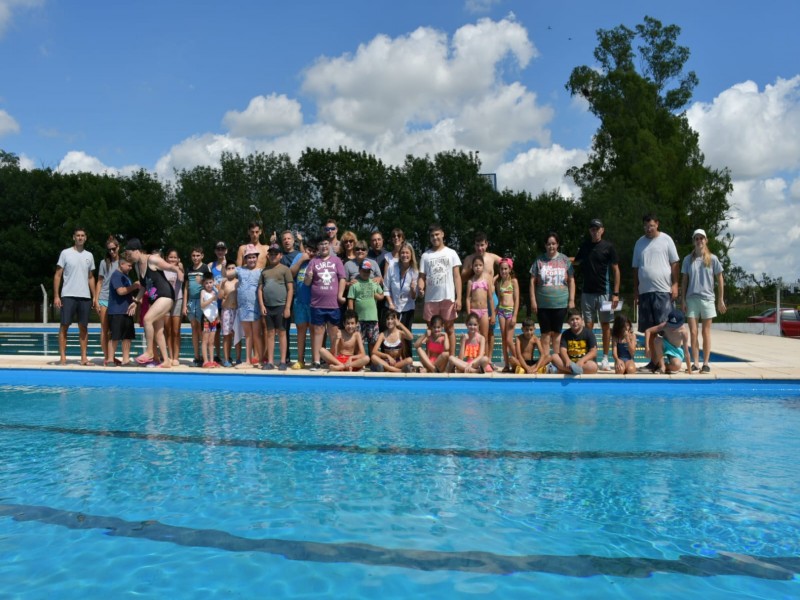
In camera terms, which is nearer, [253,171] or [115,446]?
[115,446]

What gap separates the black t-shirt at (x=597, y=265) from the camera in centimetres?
798

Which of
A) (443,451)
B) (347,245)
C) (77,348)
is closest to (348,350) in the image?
(347,245)

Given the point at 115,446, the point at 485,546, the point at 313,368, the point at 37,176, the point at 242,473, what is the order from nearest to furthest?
the point at 485,546
the point at 242,473
the point at 115,446
the point at 313,368
the point at 37,176

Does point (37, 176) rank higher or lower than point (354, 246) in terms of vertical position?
higher

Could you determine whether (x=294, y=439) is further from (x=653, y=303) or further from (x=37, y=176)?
(x=37, y=176)

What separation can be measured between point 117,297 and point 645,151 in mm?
28703

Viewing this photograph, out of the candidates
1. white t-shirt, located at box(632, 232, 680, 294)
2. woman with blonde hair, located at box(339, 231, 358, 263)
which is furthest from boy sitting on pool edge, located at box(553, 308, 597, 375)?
woman with blonde hair, located at box(339, 231, 358, 263)

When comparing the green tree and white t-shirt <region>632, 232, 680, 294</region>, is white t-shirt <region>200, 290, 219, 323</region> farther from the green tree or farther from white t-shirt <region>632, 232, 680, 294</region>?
the green tree

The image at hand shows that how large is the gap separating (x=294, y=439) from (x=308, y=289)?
356 cm

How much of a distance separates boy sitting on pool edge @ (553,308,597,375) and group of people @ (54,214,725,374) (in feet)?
0.06

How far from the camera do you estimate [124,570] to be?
2.77m

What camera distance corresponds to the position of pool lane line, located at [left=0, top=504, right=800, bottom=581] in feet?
9.05

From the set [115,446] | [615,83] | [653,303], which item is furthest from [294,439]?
[615,83]

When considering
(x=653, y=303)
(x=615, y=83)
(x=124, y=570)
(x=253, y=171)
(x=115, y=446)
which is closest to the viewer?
(x=124, y=570)
